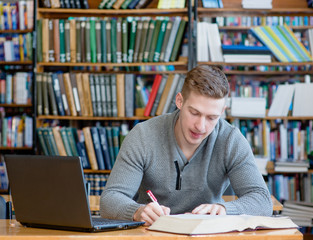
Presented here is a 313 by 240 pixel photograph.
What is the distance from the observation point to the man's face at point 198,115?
1879 millimetres

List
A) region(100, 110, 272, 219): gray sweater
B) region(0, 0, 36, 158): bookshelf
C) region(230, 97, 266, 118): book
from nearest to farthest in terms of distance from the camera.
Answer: region(100, 110, 272, 219): gray sweater, region(230, 97, 266, 118): book, region(0, 0, 36, 158): bookshelf

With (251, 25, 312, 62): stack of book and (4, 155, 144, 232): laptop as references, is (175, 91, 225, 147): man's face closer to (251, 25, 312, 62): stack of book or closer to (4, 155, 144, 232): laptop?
(4, 155, 144, 232): laptop

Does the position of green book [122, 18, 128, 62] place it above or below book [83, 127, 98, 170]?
above

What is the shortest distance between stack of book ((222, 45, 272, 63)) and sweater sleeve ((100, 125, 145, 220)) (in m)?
2.25

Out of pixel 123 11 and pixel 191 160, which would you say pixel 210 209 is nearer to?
pixel 191 160

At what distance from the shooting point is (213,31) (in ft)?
13.9

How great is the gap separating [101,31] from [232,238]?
10.0 ft

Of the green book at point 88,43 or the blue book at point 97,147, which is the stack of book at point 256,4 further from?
the blue book at point 97,147

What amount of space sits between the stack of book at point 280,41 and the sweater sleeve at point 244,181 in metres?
2.22

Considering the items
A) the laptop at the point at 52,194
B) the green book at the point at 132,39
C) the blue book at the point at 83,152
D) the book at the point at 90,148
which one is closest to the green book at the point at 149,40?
the green book at the point at 132,39

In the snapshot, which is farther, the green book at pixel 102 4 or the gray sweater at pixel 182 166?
the green book at pixel 102 4

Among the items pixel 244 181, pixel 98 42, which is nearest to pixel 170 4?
pixel 98 42

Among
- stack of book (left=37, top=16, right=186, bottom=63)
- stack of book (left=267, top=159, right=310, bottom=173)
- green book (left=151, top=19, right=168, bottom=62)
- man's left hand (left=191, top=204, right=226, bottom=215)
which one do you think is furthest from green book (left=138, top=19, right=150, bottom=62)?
man's left hand (left=191, top=204, right=226, bottom=215)

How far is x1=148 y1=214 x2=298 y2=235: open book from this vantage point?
4.55 ft
